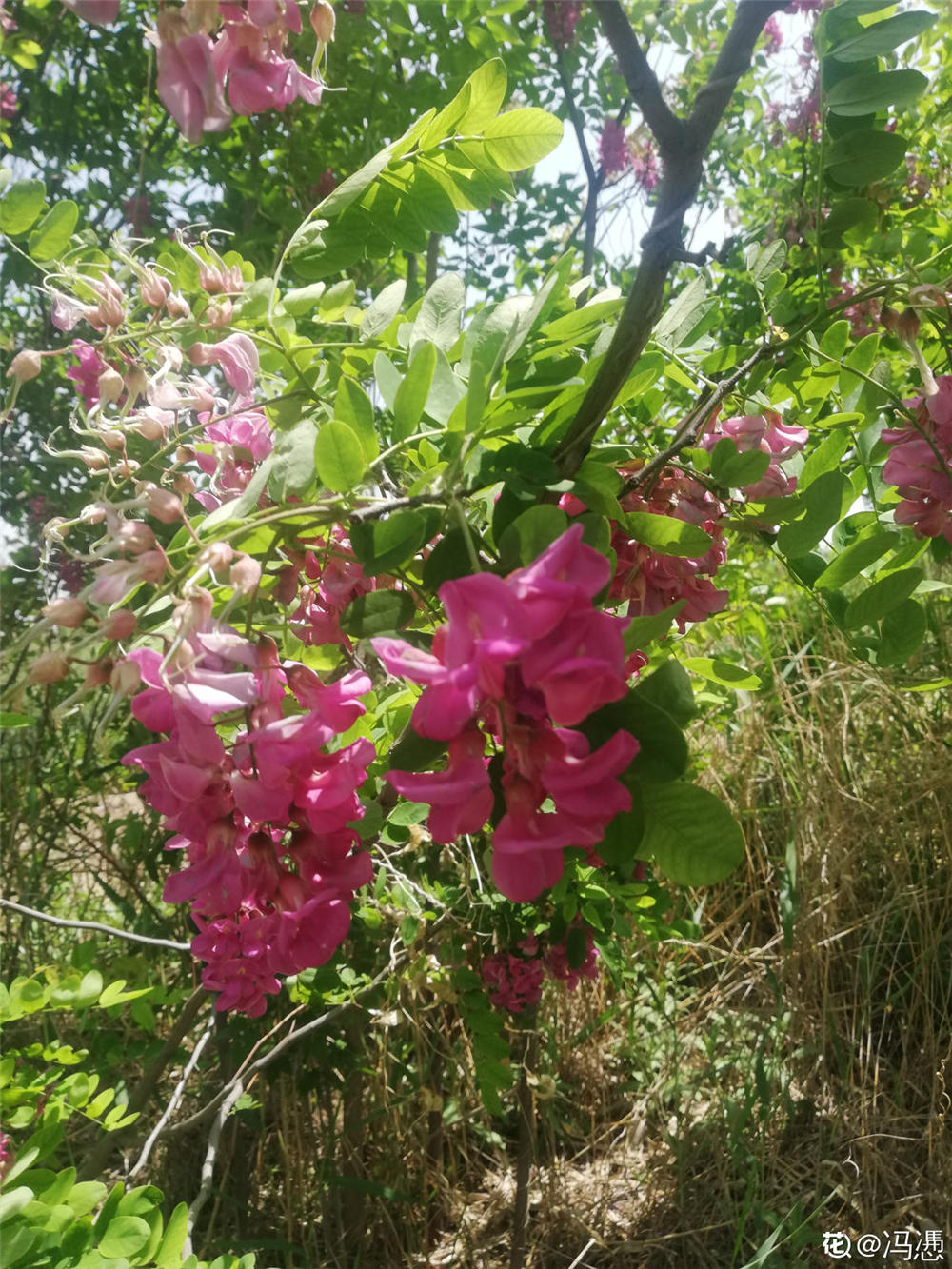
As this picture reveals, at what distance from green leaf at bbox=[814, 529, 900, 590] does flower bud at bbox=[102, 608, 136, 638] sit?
0.44m

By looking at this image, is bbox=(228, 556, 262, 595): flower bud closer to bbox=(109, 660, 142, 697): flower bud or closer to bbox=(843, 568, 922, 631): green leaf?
bbox=(109, 660, 142, 697): flower bud

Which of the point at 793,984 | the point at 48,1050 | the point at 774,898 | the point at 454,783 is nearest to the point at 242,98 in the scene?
the point at 454,783

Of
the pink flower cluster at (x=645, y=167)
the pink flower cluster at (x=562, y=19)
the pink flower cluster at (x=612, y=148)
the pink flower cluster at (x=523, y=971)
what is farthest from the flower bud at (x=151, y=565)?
the pink flower cluster at (x=645, y=167)

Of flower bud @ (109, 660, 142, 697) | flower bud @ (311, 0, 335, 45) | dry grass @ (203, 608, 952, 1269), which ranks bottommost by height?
dry grass @ (203, 608, 952, 1269)

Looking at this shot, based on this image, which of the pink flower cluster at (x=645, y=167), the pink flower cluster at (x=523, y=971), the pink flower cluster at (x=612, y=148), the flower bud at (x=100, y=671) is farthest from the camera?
the pink flower cluster at (x=645, y=167)

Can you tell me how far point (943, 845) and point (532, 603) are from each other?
5.12ft

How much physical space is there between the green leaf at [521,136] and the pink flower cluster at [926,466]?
0.29 m

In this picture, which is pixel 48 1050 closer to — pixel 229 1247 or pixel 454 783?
pixel 229 1247

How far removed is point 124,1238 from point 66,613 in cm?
47

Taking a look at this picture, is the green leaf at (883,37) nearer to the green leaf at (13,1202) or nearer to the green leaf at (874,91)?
the green leaf at (874,91)

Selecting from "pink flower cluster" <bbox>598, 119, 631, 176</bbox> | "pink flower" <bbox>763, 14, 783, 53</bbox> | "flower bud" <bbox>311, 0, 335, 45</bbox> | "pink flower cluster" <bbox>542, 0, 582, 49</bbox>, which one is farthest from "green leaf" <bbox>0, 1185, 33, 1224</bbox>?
"pink flower" <bbox>763, 14, 783, 53</bbox>

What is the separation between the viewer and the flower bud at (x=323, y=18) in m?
0.47

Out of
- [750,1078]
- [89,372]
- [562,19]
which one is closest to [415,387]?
[89,372]

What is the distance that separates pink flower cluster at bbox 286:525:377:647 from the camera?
0.49m
